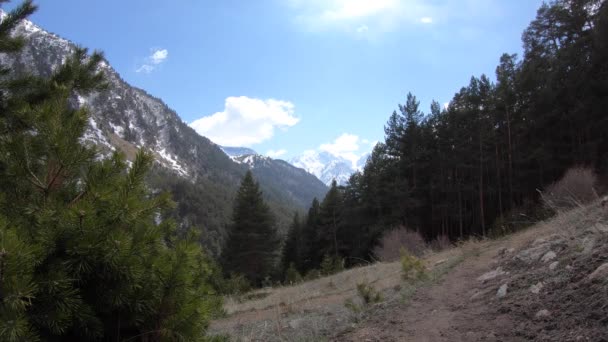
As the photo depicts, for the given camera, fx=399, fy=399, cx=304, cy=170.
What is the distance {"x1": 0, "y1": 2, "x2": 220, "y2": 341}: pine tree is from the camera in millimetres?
1731

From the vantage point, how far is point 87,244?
1784 millimetres

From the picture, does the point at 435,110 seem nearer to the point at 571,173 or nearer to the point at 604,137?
the point at 604,137

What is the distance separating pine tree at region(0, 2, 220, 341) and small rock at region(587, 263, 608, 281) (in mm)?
3192

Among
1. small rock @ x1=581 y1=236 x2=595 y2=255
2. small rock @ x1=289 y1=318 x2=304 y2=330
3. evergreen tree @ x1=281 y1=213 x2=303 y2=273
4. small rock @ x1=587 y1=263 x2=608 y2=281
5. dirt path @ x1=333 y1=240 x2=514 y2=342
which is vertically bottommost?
→ evergreen tree @ x1=281 y1=213 x2=303 y2=273

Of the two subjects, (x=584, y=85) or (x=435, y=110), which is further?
→ (x=435, y=110)

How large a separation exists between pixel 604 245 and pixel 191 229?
12.6 feet

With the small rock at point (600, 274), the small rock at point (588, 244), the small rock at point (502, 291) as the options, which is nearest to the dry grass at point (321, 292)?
the small rock at point (502, 291)

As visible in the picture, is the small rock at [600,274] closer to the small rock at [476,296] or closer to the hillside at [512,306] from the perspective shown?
the hillside at [512,306]

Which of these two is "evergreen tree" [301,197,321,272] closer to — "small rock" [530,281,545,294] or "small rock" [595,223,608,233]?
"small rock" [595,223,608,233]

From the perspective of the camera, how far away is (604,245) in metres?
3.82

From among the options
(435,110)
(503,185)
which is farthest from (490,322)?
(435,110)

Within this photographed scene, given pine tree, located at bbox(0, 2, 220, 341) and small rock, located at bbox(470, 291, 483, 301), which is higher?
pine tree, located at bbox(0, 2, 220, 341)

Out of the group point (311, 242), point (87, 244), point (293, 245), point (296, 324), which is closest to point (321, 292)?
point (296, 324)

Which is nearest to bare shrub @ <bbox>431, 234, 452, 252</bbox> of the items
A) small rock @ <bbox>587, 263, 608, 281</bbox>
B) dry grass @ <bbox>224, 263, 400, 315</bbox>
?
dry grass @ <bbox>224, 263, 400, 315</bbox>
